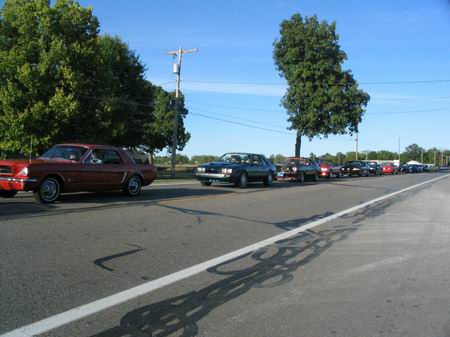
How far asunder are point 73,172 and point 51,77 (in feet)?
63.5

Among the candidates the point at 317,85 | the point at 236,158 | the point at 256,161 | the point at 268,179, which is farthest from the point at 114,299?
the point at 317,85

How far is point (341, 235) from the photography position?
9.33 m

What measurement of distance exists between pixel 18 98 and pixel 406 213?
76.8ft

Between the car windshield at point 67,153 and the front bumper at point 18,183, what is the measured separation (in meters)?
1.38

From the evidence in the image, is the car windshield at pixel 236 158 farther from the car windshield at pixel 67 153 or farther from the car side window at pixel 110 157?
the car windshield at pixel 67 153

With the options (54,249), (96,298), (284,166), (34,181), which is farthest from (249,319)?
(284,166)

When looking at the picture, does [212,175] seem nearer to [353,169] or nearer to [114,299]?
[114,299]

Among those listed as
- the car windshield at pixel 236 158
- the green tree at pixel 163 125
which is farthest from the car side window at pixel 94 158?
the green tree at pixel 163 125

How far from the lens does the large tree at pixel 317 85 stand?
147ft

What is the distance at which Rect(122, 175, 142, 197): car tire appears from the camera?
14.1 m

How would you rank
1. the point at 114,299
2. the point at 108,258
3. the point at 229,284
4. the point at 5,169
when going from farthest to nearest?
the point at 5,169, the point at 108,258, the point at 229,284, the point at 114,299

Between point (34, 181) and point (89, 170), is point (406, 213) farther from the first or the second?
point (34, 181)

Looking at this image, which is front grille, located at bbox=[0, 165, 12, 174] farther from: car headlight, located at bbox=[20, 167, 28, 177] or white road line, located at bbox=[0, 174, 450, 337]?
white road line, located at bbox=[0, 174, 450, 337]

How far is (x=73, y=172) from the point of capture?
1208 cm
